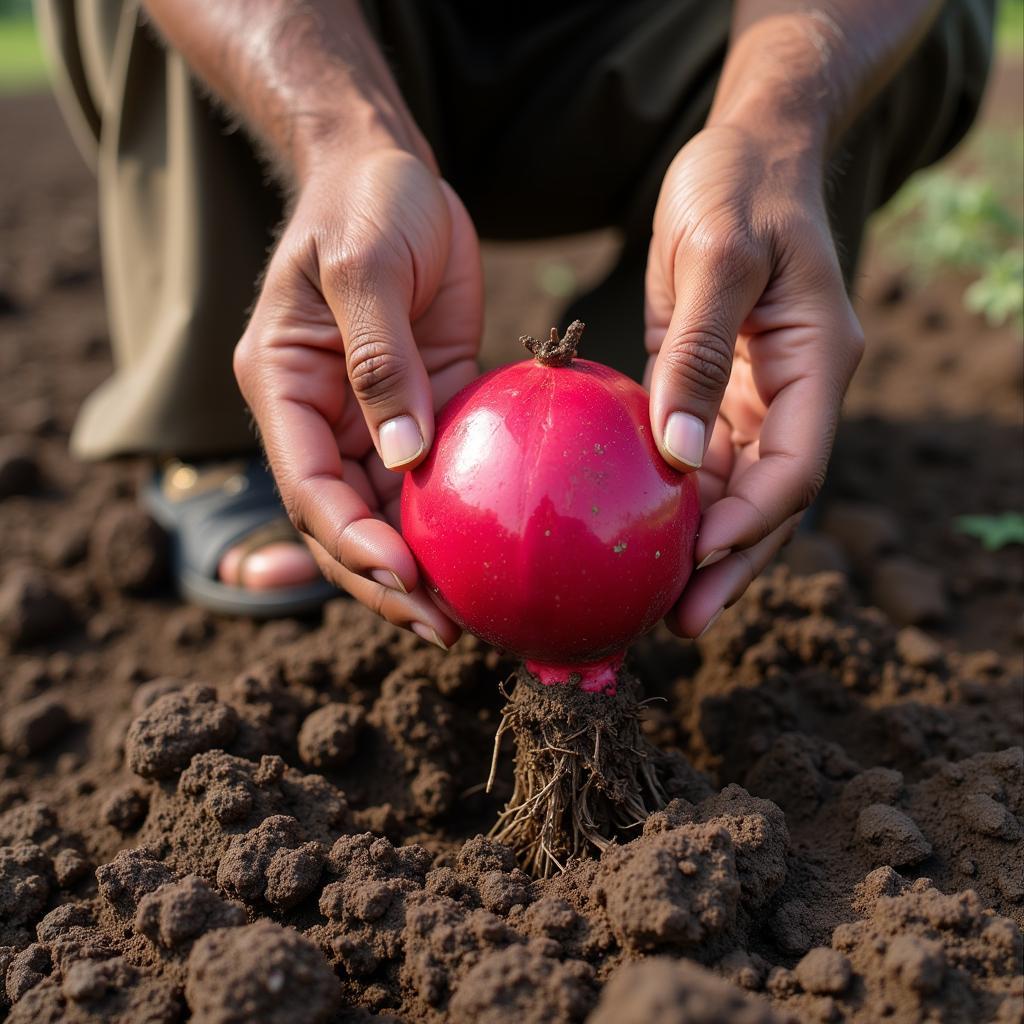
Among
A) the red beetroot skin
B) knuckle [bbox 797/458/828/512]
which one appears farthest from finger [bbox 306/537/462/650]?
knuckle [bbox 797/458/828/512]

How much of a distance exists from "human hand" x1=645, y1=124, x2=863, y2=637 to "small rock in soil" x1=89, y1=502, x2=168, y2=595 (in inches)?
67.6

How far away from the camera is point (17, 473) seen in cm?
350

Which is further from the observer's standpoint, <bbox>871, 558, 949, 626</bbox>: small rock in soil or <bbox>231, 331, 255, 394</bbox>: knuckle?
<bbox>871, 558, 949, 626</bbox>: small rock in soil

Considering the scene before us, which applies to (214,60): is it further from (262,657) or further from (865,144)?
(865,144)

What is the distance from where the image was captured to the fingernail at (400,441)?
1.75 metres

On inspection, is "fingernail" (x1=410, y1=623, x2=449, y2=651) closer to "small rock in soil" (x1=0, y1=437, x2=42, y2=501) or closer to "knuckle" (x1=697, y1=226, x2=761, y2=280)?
"knuckle" (x1=697, y1=226, x2=761, y2=280)

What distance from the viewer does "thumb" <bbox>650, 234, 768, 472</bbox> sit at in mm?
1684

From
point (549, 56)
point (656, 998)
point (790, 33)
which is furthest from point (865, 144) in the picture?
point (656, 998)

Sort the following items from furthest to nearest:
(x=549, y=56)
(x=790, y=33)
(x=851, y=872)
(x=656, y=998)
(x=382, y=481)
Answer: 1. (x=549, y=56)
2. (x=790, y=33)
3. (x=382, y=481)
4. (x=851, y=872)
5. (x=656, y=998)

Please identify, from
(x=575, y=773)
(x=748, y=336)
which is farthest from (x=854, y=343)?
(x=575, y=773)

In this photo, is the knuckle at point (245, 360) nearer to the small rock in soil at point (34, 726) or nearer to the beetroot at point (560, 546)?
the beetroot at point (560, 546)

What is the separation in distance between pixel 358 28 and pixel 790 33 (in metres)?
1.00

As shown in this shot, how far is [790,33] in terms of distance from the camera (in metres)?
2.35

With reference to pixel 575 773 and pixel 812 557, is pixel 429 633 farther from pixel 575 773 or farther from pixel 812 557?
pixel 812 557
